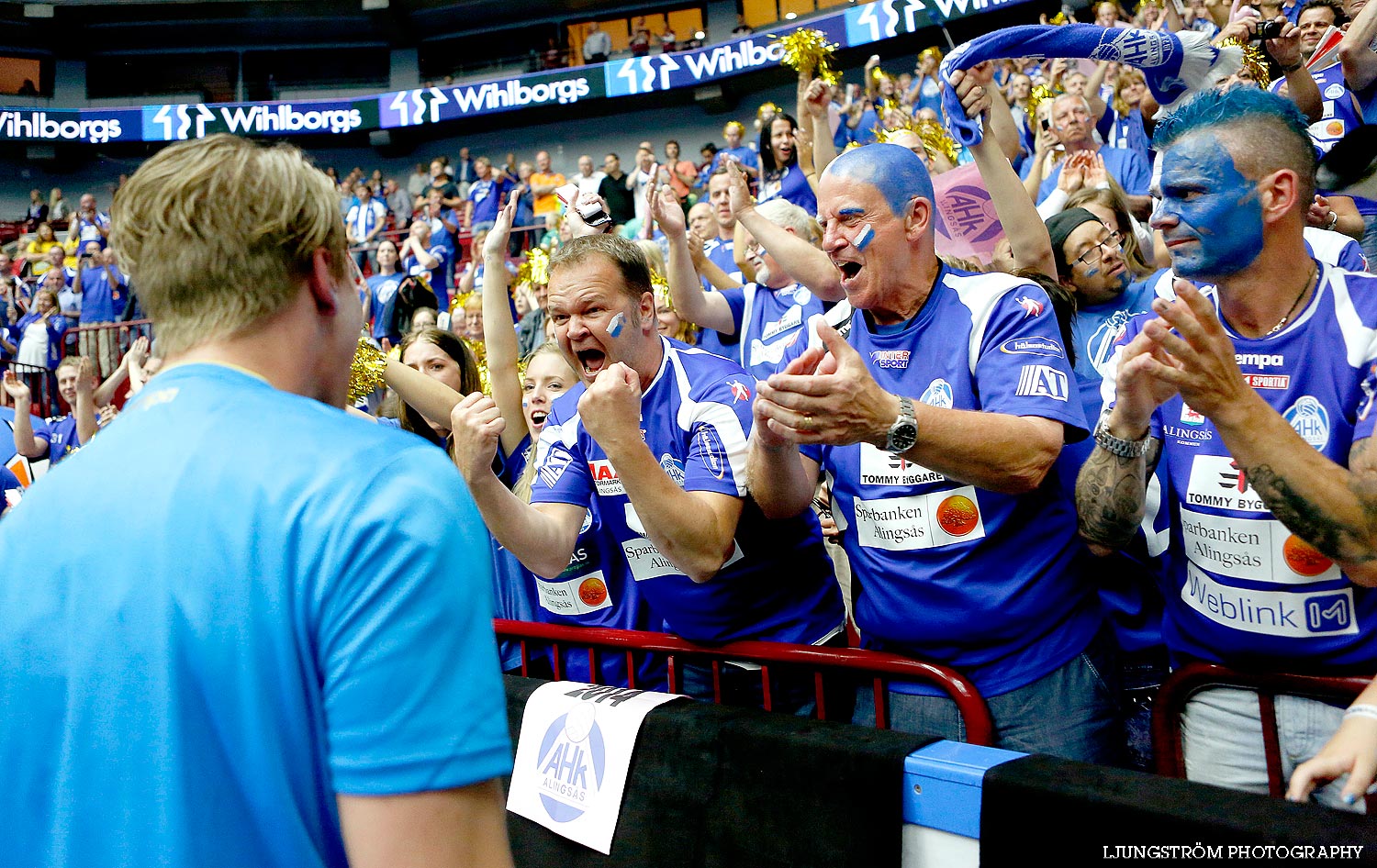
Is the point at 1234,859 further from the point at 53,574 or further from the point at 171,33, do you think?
the point at 171,33

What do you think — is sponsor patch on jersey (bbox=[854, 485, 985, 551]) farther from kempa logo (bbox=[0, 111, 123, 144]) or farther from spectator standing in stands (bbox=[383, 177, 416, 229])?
kempa logo (bbox=[0, 111, 123, 144])

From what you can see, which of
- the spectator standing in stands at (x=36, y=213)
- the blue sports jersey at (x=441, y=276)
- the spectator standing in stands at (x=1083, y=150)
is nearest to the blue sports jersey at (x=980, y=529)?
the spectator standing in stands at (x=1083, y=150)

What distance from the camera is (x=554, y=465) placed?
2791 mm

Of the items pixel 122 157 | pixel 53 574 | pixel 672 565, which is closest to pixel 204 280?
pixel 53 574

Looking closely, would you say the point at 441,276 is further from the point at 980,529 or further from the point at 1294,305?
the point at 1294,305

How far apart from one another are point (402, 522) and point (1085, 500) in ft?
5.56

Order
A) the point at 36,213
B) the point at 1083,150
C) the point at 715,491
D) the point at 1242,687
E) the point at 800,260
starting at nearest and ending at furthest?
the point at 1242,687 → the point at 715,491 → the point at 800,260 → the point at 1083,150 → the point at 36,213

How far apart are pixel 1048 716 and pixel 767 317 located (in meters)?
2.70

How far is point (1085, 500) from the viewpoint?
7.22ft

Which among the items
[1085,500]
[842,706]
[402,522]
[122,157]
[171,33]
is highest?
[171,33]

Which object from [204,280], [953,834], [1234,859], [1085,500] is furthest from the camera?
[1085,500]

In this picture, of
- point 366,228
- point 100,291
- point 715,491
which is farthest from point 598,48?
point 715,491

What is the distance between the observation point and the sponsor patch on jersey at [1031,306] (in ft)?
7.51

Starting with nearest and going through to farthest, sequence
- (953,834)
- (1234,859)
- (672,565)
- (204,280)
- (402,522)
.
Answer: (402,522) < (204,280) < (1234,859) < (953,834) < (672,565)
